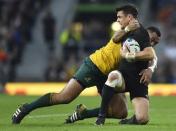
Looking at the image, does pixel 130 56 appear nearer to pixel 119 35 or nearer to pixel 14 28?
pixel 119 35

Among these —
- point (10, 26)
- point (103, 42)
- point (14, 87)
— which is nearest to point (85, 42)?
point (103, 42)

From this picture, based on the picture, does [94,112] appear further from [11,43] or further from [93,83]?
[11,43]

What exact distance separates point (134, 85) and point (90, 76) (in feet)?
2.64

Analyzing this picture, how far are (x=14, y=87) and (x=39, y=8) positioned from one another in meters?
6.39

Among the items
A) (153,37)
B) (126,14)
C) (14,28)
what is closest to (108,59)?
(126,14)

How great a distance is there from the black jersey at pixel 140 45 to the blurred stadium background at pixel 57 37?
61.0ft

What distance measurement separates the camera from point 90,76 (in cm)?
1513

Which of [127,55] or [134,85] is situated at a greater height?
[127,55]

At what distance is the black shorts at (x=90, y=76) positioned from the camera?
49.5 ft

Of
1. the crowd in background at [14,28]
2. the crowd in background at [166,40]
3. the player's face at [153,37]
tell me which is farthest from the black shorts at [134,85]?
the crowd in background at [166,40]

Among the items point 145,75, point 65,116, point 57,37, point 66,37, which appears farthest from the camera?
point 57,37

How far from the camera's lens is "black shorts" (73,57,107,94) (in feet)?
49.5

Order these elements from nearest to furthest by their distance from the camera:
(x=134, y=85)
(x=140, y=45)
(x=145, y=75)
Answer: (x=145, y=75), (x=140, y=45), (x=134, y=85)

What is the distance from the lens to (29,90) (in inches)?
1216
